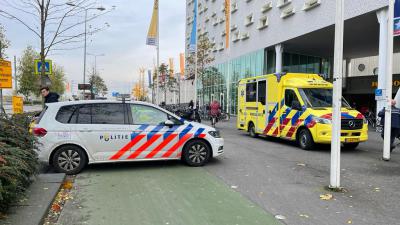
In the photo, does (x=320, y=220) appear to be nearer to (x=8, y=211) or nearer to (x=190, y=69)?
(x=8, y=211)

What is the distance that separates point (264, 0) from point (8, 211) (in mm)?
27610

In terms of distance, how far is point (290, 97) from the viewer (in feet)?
41.6

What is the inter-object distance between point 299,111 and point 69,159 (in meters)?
7.50

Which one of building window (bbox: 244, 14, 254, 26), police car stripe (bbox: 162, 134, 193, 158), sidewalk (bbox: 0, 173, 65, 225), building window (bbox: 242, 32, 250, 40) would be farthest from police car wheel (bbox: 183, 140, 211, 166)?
building window (bbox: 242, 32, 250, 40)

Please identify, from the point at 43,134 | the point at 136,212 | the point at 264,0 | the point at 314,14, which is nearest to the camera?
the point at 136,212

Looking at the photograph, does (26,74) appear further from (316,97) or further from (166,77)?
(316,97)

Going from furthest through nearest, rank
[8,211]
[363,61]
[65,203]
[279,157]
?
[363,61] → [279,157] → [65,203] → [8,211]

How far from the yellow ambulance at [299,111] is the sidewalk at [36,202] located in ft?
25.3

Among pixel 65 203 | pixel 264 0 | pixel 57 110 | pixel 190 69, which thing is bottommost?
pixel 65 203

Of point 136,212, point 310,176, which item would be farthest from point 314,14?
point 136,212

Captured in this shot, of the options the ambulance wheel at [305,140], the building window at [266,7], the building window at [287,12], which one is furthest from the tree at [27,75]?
the ambulance wheel at [305,140]

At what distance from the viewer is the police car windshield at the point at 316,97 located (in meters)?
12.1

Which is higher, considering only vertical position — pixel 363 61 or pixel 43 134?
pixel 363 61

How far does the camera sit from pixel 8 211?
190 inches
